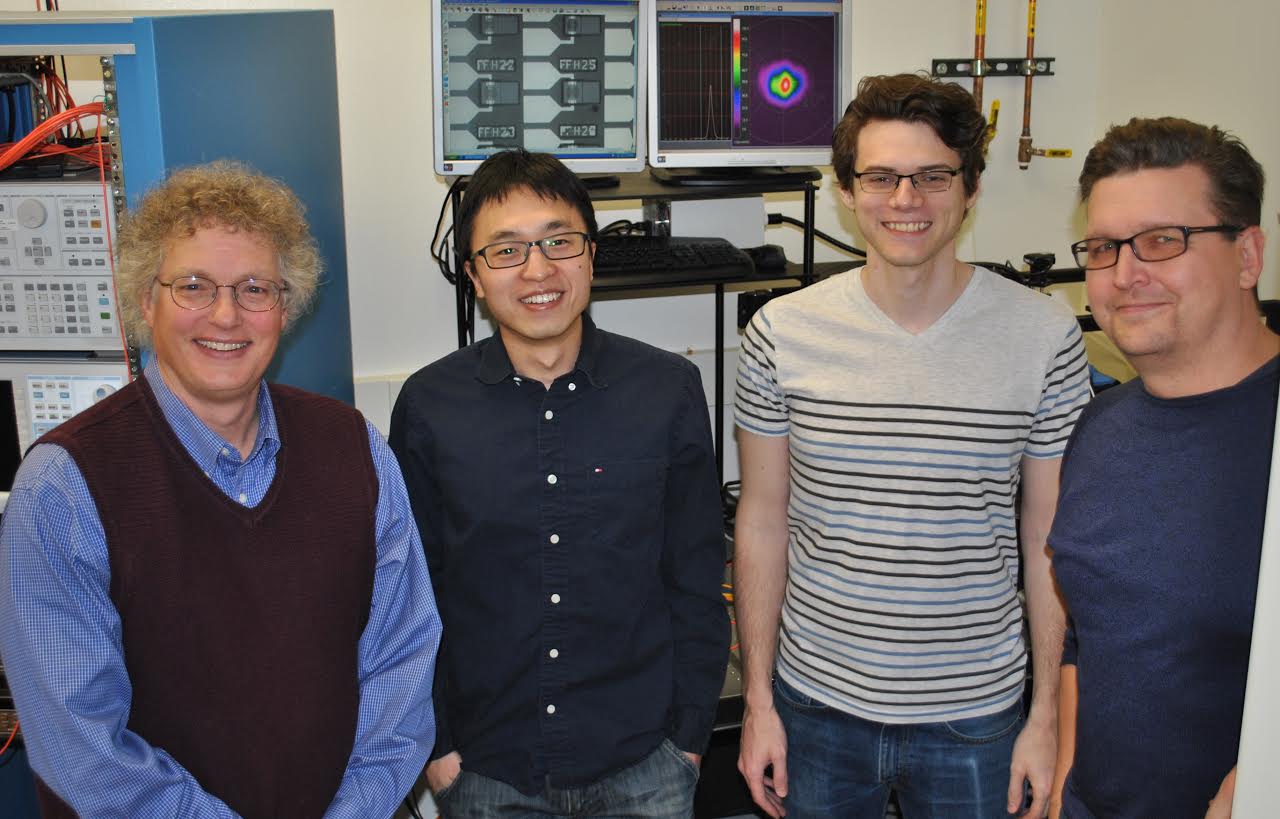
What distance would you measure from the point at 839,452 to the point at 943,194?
14.6 inches

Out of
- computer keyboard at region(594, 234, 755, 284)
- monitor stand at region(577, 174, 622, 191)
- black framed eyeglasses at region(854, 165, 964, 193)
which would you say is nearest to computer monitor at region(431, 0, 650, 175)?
monitor stand at region(577, 174, 622, 191)

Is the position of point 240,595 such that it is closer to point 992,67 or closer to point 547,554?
point 547,554

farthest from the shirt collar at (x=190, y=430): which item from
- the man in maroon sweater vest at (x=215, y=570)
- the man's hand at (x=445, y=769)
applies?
the man's hand at (x=445, y=769)

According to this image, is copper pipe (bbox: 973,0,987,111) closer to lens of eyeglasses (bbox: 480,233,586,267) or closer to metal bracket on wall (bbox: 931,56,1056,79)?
metal bracket on wall (bbox: 931,56,1056,79)

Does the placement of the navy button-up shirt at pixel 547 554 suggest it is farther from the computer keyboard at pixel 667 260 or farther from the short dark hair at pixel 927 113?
the computer keyboard at pixel 667 260

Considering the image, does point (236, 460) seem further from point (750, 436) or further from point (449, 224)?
point (449, 224)

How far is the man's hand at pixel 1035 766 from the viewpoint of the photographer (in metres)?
1.50

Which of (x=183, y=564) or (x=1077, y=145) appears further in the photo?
(x=1077, y=145)

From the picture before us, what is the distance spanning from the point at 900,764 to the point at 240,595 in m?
0.89

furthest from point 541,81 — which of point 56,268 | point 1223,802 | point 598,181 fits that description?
point 1223,802

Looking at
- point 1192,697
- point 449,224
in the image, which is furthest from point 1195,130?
point 449,224

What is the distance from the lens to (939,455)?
1.45 metres

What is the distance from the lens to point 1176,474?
124cm

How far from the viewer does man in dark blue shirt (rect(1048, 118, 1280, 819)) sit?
3.91 ft
